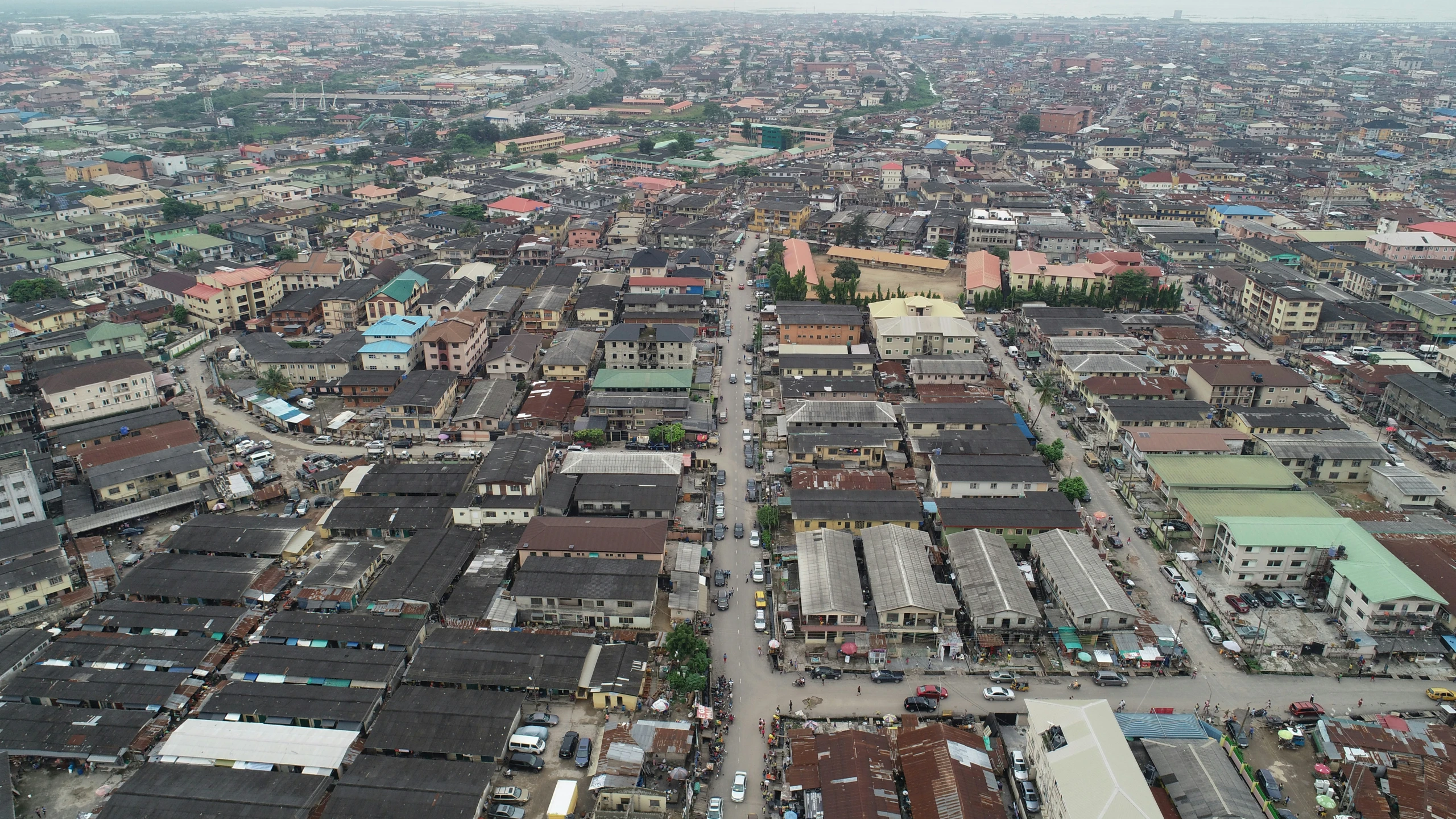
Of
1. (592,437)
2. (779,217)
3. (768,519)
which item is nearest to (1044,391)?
(768,519)

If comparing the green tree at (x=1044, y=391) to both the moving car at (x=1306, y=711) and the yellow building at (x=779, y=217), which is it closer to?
the moving car at (x=1306, y=711)

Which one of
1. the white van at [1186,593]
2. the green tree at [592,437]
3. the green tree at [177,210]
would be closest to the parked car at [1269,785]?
the white van at [1186,593]

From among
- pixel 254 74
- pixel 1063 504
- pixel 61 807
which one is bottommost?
pixel 61 807

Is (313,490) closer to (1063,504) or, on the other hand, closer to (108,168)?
(1063,504)

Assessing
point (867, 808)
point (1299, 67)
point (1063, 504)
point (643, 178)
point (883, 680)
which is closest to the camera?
point (867, 808)

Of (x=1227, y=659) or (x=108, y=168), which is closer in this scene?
(x=1227, y=659)

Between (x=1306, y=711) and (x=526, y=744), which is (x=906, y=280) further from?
(x=526, y=744)

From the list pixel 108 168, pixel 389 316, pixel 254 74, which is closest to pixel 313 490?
pixel 389 316
